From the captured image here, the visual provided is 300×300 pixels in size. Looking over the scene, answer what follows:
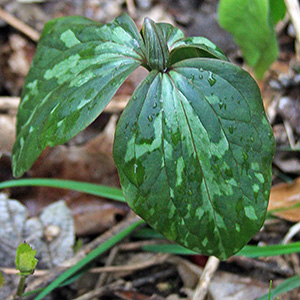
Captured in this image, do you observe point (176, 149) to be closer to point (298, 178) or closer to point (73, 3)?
point (298, 178)

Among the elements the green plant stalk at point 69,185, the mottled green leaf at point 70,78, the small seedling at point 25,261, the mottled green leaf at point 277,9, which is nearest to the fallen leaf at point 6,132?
the green plant stalk at point 69,185

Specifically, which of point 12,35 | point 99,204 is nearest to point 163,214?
point 99,204

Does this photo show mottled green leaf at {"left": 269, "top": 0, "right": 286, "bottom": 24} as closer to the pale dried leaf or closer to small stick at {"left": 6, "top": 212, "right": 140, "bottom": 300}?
small stick at {"left": 6, "top": 212, "right": 140, "bottom": 300}

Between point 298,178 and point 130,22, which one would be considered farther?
point 298,178

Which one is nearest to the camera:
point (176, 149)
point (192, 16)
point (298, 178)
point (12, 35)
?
point (176, 149)

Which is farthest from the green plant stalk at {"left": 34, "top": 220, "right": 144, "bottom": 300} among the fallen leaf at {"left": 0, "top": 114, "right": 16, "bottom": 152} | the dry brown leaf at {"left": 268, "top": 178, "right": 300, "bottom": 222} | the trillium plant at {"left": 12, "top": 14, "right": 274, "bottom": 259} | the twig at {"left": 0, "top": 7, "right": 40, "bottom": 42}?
the twig at {"left": 0, "top": 7, "right": 40, "bottom": 42}

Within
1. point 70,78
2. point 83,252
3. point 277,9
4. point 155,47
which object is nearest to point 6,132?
point 83,252
